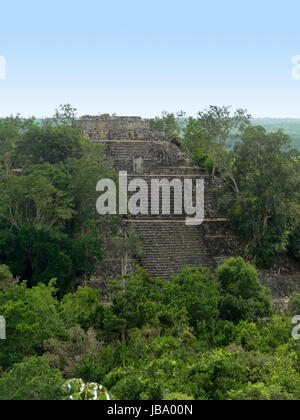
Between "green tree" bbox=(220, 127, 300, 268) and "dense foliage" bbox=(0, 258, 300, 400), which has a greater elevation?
"green tree" bbox=(220, 127, 300, 268)

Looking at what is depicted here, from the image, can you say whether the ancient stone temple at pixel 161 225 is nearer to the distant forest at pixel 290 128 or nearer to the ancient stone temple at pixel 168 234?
the ancient stone temple at pixel 168 234

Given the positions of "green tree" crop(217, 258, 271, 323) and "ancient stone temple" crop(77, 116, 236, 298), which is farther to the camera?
"ancient stone temple" crop(77, 116, 236, 298)

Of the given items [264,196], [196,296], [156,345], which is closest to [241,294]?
[196,296]

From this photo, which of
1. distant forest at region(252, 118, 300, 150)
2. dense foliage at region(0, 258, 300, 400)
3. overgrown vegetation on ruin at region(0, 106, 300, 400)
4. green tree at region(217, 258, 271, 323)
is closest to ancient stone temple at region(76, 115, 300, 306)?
overgrown vegetation on ruin at region(0, 106, 300, 400)

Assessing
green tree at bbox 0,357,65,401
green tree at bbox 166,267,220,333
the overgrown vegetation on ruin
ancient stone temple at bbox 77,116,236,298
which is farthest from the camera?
ancient stone temple at bbox 77,116,236,298

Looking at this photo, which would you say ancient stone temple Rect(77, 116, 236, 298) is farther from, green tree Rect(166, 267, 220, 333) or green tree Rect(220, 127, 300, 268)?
green tree Rect(166, 267, 220, 333)

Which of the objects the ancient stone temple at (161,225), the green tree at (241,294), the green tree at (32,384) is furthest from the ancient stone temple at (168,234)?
the green tree at (32,384)

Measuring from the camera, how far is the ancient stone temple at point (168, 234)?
17062 mm

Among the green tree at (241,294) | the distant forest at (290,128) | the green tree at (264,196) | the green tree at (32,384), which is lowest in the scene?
the green tree at (241,294)

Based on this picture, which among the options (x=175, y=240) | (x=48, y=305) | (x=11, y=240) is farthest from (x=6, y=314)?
(x=175, y=240)

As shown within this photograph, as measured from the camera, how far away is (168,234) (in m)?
18.4

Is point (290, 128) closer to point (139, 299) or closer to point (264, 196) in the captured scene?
point (264, 196)

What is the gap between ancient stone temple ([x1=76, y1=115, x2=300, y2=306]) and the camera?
1706 cm

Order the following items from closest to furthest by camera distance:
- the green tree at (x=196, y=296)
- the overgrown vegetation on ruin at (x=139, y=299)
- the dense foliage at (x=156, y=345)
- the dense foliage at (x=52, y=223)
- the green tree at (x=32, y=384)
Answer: the green tree at (x=32, y=384) < the dense foliage at (x=156, y=345) < the overgrown vegetation on ruin at (x=139, y=299) < the green tree at (x=196, y=296) < the dense foliage at (x=52, y=223)
